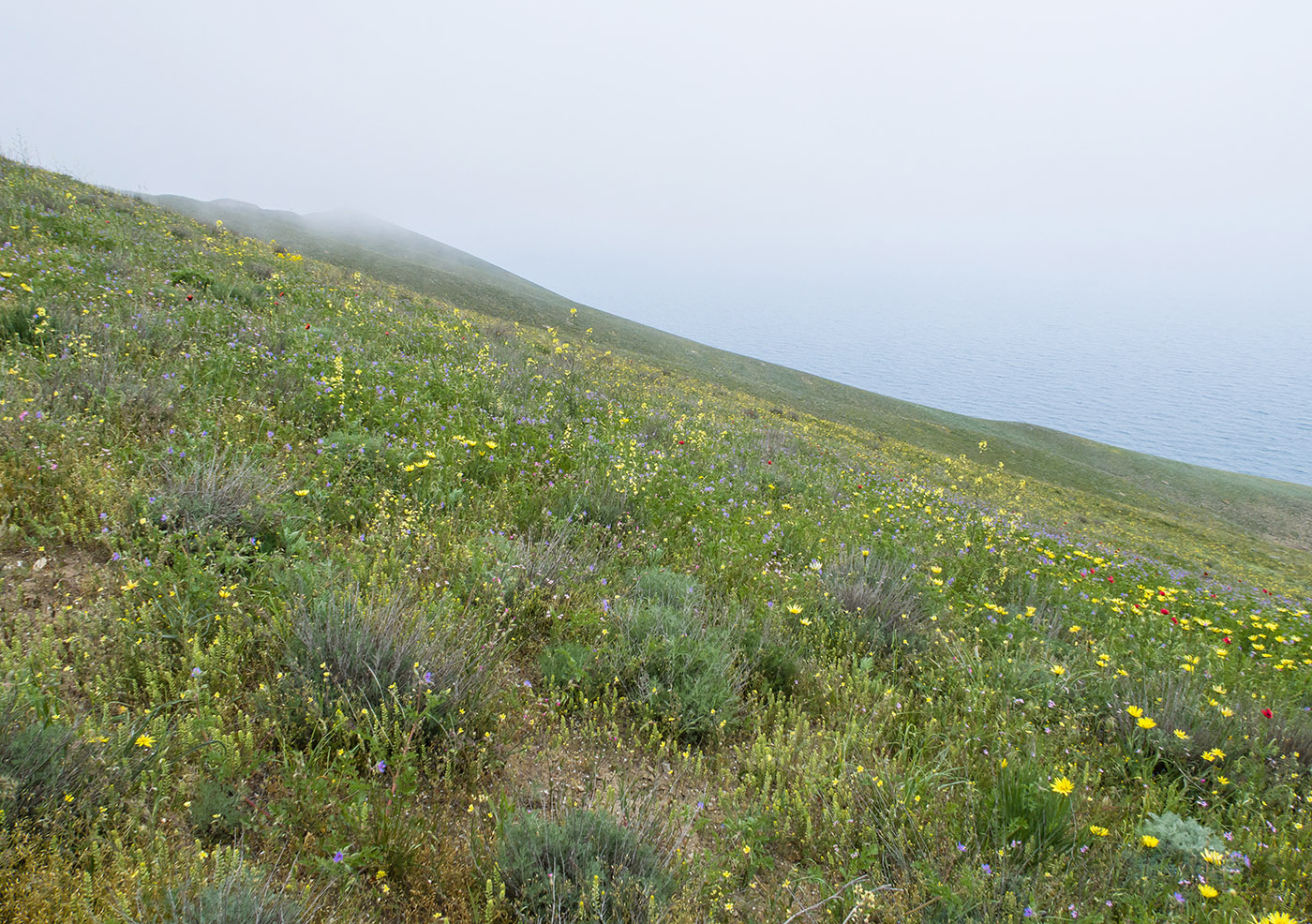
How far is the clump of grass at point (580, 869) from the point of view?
6.41 feet

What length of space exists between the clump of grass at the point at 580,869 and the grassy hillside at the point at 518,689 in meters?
0.02

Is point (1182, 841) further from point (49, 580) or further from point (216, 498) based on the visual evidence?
point (49, 580)

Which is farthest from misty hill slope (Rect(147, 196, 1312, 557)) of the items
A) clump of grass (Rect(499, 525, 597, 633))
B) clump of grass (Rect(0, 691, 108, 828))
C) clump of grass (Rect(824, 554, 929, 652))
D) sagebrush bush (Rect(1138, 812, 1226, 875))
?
clump of grass (Rect(0, 691, 108, 828))

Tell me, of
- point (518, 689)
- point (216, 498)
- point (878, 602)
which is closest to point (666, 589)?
point (518, 689)

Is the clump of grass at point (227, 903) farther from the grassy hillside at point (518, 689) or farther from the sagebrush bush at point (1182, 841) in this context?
the sagebrush bush at point (1182, 841)

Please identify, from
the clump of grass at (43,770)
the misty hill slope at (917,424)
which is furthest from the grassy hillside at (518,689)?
the misty hill slope at (917,424)

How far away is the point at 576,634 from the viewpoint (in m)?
3.63

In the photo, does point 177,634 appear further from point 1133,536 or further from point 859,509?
point 1133,536

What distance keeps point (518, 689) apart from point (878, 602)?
9.86ft

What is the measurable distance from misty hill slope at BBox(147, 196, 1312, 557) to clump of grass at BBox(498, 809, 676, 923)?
3250cm

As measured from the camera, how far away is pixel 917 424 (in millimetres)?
45750

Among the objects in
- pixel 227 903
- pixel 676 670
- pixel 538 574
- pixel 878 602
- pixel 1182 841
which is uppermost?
pixel 878 602

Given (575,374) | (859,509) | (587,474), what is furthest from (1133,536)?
(587,474)

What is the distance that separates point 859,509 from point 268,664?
23.9 ft
